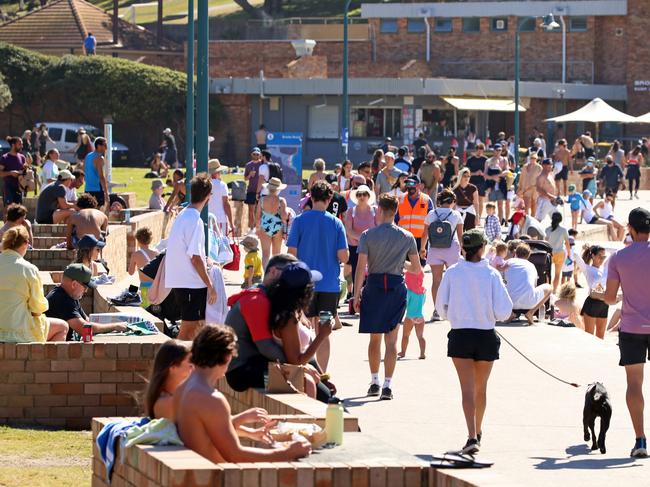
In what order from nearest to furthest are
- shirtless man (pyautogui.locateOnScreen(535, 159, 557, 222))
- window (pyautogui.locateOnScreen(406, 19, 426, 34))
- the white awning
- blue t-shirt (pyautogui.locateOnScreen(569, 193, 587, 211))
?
shirtless man (pyautogui.locateOnScreen(535, 159, 557, 222)) < blue t-shirt (pyautogui.locateOnScreen(569, 193, 587, 211)) < the white awning < window (pyautogui.locateOnScreen(406, 19, 426, 34))

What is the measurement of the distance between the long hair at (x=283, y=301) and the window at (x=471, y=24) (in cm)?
6290

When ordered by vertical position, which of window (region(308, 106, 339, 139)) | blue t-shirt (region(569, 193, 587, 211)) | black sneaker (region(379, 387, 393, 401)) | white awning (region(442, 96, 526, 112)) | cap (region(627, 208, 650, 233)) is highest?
white awning (region(442, 96, 526, 112))

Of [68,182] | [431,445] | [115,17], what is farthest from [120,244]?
[115,17]

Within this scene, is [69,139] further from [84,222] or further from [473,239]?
[473,239]

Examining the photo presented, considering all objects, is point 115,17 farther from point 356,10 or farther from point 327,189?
point 327,189

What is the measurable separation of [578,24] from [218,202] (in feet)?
165

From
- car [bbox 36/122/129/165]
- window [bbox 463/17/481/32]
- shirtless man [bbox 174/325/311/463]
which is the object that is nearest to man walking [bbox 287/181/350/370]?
shirtless man [bbox 174/325/311/463]

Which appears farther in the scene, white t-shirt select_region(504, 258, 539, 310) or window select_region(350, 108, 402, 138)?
window select_region(350, 108, 402, 138)

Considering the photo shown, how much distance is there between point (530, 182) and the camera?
101ft

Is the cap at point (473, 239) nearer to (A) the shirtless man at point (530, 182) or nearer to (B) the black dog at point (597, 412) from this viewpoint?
(B) the black dog at point (597, 412)

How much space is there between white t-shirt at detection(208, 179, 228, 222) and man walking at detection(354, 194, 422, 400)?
26.7ft

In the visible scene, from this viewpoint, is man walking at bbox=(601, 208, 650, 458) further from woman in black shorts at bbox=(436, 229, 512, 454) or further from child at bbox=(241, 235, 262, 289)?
child at bbox=(241, 235, 262, 289)

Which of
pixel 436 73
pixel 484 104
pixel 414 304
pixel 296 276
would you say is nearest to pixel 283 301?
pixel 296 276

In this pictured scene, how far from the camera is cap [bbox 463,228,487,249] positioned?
10.5 meters
